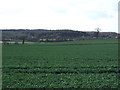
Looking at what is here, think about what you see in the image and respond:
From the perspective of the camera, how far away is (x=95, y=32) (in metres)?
148

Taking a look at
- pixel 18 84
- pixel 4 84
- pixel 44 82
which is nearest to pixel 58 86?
pixel 44 82

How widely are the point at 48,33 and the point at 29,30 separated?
13.3 metres

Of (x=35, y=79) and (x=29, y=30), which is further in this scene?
(x=29, y=30)

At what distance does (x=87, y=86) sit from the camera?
46.7 ft

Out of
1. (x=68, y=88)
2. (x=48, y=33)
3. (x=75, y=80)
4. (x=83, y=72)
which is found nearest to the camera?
(x=68, y=88)

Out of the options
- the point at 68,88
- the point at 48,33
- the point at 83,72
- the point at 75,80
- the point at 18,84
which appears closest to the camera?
the point at 68,88

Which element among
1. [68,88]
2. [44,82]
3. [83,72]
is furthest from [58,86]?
[83,72]

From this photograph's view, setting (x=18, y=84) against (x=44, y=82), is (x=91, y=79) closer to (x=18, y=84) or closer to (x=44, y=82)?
(x=44, y=82)

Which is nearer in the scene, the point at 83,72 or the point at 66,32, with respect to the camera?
the point at 83,72

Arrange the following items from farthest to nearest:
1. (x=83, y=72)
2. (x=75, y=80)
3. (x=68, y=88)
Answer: (x=83, y=72) → (x=75, y=80) → (x=68, y=88)

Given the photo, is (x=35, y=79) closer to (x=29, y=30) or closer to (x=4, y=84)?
(x=4, y=84)

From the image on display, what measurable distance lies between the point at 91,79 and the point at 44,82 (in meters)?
3.50

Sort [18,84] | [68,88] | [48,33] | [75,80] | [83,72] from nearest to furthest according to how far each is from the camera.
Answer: [68,88], [18,84], [75,80], [83,72], [48,33]

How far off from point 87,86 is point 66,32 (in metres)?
135
